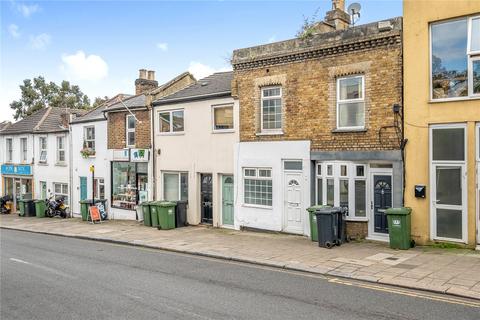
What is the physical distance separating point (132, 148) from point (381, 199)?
43.6 ft

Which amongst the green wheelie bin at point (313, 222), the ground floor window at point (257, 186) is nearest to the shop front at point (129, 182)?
the ground floor window at point (257, 186)

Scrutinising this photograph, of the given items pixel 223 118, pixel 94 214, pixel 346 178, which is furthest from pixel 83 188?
pixel 346 178

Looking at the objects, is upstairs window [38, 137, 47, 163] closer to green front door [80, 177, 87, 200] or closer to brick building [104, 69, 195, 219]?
green front door [80, 177, 87, 200]

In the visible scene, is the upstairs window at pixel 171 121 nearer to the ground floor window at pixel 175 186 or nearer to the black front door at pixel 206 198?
the ground floor window at pixel 175 186

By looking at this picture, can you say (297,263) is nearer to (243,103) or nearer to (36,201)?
(243,103)

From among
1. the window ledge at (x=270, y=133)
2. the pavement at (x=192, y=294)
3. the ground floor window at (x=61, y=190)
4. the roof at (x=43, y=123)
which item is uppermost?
the roof at (x=43, y=123)

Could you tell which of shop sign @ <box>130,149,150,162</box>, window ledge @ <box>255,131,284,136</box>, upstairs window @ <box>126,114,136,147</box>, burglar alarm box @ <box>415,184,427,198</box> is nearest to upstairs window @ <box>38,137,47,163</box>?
upstairs window @ <box>126,114,136,147</box>

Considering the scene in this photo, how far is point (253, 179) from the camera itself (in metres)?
17.3

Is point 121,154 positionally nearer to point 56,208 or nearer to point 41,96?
point 56,208

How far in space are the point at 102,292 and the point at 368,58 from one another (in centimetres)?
1034

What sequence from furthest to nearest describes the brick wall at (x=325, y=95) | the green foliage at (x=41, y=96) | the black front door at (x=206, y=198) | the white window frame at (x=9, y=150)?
the green foliage at (x=41, y=96)
the white window frame at (x=9, y=150)
the black front door at (x=206, y=198)
the brick wall at (x=325, y=95)

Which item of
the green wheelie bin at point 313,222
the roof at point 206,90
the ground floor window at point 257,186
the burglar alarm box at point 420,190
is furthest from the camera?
the roof at point 206,90

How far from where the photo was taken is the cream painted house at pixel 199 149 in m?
18.5

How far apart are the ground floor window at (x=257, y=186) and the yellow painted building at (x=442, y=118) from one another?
5.33m
